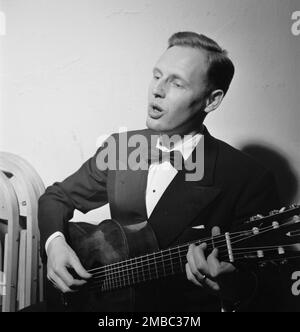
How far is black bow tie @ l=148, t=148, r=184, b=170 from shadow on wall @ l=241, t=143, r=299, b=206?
196mm

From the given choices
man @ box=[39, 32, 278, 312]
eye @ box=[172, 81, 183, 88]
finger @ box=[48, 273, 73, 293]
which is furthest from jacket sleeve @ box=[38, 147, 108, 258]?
eye @ box=[172, 81, 183, 88]

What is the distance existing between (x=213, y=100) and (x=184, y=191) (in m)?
0.29

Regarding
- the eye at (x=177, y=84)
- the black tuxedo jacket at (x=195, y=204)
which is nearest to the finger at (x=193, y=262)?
the black tuxedo jacket at (x=195, y=204)

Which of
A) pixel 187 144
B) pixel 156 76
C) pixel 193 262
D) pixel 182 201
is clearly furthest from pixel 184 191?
pixel 156 76

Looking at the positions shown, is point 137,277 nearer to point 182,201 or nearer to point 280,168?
point 182,201

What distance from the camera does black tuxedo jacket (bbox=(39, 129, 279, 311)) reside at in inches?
47.4

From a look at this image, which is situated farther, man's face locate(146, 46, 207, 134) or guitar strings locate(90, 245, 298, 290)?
man's face locate(146, 46, 207, 134)

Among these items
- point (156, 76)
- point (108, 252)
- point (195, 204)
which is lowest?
point (108, 252)

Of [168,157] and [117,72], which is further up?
[117,72]

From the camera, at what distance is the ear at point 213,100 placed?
1.30 metres

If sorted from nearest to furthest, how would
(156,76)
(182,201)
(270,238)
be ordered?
(270,238) < (182,201) < (156,76)

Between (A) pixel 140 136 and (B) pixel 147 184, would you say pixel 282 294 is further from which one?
(A) pixel 140 136

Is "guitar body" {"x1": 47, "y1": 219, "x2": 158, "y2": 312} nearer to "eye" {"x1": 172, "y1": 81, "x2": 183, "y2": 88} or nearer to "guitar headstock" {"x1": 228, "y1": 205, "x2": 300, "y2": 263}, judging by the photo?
"guitar headstock" {"x1": 228, "y1": 205, "x2": 300, "y2": 263}

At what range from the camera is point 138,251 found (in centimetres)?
122
